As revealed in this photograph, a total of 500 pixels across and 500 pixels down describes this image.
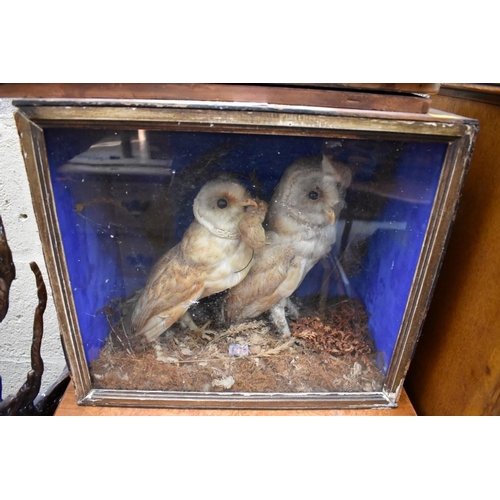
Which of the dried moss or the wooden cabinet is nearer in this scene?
the wooden cabinet

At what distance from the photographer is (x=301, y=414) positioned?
3.42 feet

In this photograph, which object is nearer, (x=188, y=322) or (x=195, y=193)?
(x=195, y=193)

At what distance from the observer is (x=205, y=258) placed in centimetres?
100

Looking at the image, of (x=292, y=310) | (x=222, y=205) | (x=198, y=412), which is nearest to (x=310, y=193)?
(x=222, y=205)

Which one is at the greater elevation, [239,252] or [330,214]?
[330,214]

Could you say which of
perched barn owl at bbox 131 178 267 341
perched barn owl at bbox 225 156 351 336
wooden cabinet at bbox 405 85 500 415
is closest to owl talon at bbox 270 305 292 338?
perched barn owl at bbox 225 156 351 336

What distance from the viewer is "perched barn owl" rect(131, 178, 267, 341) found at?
0.94m

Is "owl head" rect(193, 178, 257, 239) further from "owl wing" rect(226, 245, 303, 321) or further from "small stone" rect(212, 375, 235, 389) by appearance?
"small stone" rect(212, 375, 235, 389)

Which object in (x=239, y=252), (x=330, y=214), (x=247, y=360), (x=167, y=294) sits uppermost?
(x=330, y=214)

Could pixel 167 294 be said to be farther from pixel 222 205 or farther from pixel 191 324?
pixel 222 205

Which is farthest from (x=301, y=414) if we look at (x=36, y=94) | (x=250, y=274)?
(x=36, y=94)

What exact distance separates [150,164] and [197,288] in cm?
33

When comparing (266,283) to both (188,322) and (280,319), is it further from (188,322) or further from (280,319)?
(188,322)

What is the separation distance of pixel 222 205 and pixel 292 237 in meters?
0.19
